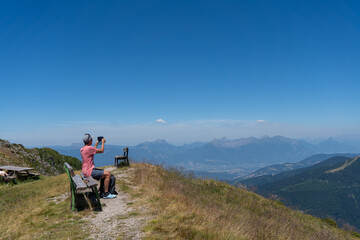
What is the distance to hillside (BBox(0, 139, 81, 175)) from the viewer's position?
82.3 feet

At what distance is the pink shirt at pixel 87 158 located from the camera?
329 inches

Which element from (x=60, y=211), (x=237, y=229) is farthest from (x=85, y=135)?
(x=237, y=229)

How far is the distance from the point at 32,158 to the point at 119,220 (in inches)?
1154

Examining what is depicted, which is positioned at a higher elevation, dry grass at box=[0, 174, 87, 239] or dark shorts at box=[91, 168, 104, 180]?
dark shorts at box=[91, 168, 104, 180]

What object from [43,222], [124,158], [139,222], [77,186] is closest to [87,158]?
[77,186]

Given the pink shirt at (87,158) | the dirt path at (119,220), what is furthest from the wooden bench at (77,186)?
the dirt path at (119,220)

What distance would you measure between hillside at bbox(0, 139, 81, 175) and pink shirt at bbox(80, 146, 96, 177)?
20341mm

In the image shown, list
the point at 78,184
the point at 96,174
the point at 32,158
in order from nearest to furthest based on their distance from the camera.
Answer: the point at 78,184, the point at 96,174, the point at 32,158

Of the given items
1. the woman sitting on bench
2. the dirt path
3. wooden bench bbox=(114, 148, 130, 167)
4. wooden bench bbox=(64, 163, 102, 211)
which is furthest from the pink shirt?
wooden bench bbox=(114, 148, 130, 167)

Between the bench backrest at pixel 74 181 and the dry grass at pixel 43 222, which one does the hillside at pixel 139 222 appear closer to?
the dry grass at pixel 43 222

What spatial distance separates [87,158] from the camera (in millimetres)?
A: 8461

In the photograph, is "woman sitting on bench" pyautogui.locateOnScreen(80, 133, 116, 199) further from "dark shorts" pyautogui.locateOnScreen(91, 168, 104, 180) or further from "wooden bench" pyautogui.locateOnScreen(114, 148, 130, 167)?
"wooden bench" pyautogui.locateOnScreen(114, 148, 130, 167)

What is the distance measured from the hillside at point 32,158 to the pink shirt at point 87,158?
20.3 metres

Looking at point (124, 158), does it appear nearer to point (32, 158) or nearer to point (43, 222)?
point (43, 222)
